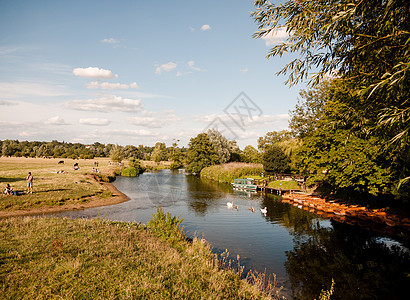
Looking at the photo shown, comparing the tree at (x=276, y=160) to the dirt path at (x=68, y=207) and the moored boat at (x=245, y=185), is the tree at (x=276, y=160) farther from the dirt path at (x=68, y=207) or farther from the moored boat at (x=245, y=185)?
the dirt path at (x=68, y=207)

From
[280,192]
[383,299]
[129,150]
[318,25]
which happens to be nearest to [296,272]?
[383,299]

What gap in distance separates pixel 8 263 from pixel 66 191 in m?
22.6

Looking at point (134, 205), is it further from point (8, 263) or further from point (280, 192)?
point (280, 192)

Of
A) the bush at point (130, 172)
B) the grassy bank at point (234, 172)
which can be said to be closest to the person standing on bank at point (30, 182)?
the bush at point (130, 172)

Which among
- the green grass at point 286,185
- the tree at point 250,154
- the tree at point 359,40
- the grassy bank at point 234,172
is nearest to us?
the tree at point 359,40

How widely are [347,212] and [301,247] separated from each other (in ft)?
36.1

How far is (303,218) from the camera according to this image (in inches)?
940

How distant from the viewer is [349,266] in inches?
517

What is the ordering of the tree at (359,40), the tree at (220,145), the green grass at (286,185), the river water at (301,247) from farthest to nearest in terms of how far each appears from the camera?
the tree at (220,145) → the green grass at (286,185) → the river water at (301,247) → the tree at (359,40)

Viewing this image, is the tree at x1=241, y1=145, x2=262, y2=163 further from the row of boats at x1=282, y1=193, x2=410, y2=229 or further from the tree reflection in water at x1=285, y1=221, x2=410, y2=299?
the tree reflection in water at x1=285, y1=221, x2=410, y2=299

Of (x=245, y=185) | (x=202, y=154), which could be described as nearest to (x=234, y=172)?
(x=245, y=185)

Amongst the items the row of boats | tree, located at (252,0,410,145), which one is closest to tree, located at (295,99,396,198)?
the row of boats

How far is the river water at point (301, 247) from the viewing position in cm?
1131

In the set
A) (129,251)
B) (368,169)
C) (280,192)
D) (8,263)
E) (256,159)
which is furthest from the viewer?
(256,159)
